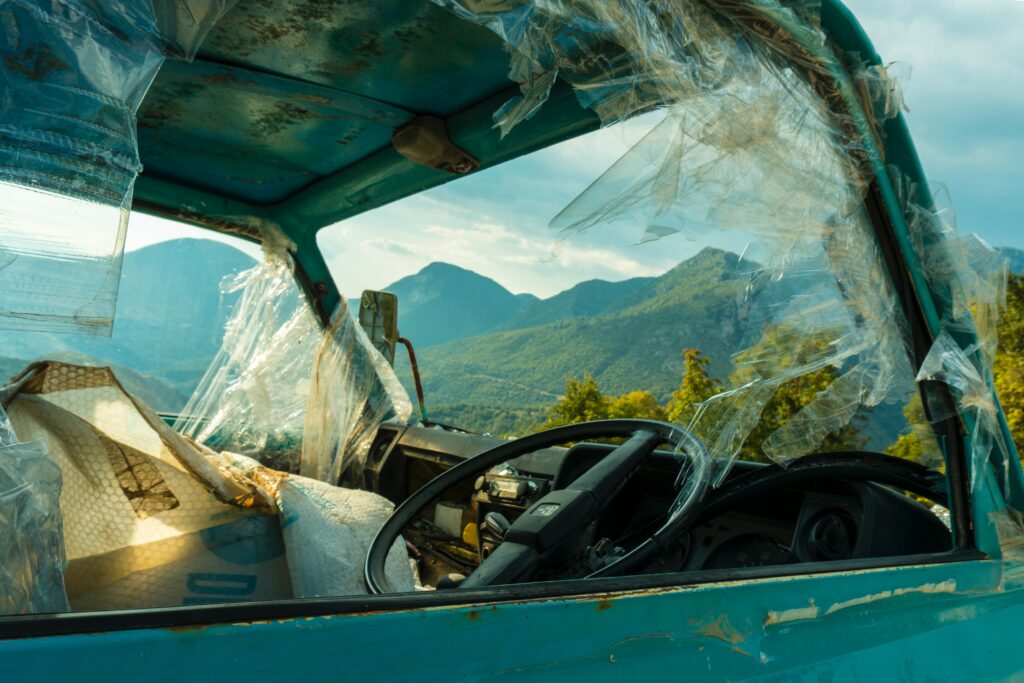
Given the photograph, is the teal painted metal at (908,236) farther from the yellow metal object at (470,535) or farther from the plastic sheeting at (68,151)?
the yellow metal object at (470,535)

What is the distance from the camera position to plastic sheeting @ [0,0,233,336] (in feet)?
3.20

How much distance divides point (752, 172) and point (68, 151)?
41.6 inches

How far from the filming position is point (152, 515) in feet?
5.03

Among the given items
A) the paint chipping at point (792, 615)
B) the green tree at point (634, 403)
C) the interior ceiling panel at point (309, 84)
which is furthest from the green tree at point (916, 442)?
the green tree at point (634, 403)

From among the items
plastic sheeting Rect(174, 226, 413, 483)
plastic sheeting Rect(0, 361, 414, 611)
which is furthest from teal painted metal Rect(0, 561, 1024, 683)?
plastic sheeting Rect(174, 226, 413, 483)

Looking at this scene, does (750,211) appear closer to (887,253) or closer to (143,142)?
(887,253)

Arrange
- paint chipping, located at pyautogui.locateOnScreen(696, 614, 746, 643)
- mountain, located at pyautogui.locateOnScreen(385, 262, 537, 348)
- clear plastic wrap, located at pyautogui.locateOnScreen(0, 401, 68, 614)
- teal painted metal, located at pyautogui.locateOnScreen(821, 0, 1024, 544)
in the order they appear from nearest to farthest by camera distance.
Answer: clear plastic wrap, located at pyautogui.locateOnScreen(0, 401, 68, 614)
paint chipping, located at pyautogui.locateOnScreen(696, 614, 746, 643)
teal painted metal, located at pyautogui.locateOnScreen(821, 0, 1024, 544)
mountain, located at pyautogui.locateOnScreen(385, 262, 537, 348)

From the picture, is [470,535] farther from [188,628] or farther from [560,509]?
[188,628]

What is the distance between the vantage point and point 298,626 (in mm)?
669

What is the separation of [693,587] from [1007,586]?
85 cm

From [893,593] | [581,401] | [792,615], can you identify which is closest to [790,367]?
[893,593]

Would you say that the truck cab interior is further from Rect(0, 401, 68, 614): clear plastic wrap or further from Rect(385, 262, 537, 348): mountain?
Rect(385, 262, 537, 348): mountain

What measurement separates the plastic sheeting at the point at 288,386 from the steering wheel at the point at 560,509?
1222 mm

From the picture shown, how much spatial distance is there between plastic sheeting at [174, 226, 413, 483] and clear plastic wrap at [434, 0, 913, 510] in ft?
5.83
